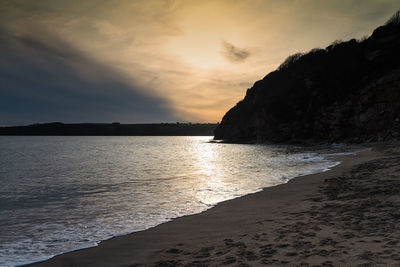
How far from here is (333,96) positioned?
71250mm

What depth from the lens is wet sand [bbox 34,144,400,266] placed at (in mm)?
4898

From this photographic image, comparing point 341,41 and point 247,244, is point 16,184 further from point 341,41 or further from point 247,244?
point 341,41

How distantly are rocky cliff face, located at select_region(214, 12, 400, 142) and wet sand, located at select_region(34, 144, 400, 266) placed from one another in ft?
152

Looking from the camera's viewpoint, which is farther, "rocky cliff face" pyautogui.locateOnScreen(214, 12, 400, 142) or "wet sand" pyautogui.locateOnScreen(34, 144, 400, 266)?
"rocky cliff face" pyautogui.locateOnScreen(214, 12, 400, 142)

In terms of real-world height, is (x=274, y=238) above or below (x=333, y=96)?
below

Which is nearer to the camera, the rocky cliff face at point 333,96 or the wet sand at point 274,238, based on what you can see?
the wet sand at point 274,238

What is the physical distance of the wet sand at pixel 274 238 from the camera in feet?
16.1

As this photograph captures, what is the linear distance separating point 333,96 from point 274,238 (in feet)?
239

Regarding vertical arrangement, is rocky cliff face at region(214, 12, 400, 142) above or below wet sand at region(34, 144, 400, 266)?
above

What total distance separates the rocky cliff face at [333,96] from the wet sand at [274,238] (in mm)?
46223

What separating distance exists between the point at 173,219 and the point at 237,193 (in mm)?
5042

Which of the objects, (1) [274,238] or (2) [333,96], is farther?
(2) [333,96]

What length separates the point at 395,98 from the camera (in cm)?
4997

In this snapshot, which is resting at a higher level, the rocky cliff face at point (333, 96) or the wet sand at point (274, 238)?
the rocky cliff face at point (333, 96)
